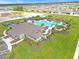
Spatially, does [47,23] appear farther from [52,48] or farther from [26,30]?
[52,48]

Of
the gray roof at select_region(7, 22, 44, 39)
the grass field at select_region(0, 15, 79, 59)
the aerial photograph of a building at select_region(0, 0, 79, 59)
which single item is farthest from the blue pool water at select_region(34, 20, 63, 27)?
the grass field at select_region(0, 15, 79, 59)

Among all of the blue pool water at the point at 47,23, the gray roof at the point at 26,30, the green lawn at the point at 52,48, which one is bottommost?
the green lawn at the point at 52,48

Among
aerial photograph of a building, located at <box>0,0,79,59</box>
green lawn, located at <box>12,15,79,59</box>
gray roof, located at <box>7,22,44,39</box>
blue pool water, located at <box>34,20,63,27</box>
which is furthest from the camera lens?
blue pool water, located at <box>34,20,63,27</box>

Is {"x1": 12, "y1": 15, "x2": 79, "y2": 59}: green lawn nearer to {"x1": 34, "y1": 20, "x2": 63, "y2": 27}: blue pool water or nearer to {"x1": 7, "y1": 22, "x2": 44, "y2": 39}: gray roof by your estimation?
{"x1": 7, "y1": 22, "x2": 44, "y2": 39}: gray roof

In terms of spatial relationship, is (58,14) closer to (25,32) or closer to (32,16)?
(32,16)

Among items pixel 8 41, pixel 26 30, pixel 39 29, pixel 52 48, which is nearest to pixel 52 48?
pixel 52 48

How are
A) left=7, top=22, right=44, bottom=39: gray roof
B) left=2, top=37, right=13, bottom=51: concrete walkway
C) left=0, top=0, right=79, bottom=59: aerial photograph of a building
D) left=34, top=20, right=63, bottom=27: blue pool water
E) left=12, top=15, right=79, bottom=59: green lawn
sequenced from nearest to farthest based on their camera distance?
left=12, top=15, right=79, bottom=59: green lawn < left=0, top=0, right=79, bottom=59: aerial photograph of a building < left=2, top=37, right=13, bottom=51: concrete walkway < left=7, top=22, right=44, bottom=39: gray roof < left=34, top=20, right=63, bottom=27: blue pool water

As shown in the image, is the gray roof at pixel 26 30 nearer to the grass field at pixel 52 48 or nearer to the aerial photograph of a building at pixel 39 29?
the aerial photograph of a building at pixel 39 29

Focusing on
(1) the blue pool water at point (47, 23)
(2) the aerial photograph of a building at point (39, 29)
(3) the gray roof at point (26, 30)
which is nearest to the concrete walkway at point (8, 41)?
(2) the aerial photograph of a building at point (39, 29)
